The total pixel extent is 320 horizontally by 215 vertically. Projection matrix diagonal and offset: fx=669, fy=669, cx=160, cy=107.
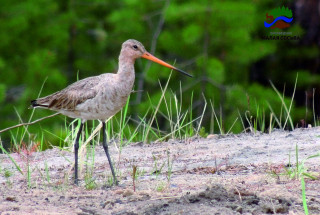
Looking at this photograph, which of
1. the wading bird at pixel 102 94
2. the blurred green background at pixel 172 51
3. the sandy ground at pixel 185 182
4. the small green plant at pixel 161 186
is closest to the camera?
the sandy ground at pixel 185 182

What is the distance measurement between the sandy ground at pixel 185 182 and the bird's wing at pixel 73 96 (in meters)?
0.54

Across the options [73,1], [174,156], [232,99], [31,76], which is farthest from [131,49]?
[73,1]

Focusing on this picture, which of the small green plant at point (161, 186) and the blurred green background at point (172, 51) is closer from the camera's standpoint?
the small green plant at point (161, 186)

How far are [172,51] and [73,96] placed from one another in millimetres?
8055

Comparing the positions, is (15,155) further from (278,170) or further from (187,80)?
(187,80)

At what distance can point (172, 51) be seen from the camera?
13734 mm

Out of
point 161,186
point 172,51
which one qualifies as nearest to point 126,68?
point 161,186

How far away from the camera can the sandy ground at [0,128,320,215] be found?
14.1 feet

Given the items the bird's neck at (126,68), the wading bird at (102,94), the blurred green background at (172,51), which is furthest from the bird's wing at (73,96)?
the blurred green background at (172,51)

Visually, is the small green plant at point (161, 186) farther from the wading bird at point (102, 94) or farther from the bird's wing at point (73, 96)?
the bird's wing at point (73, 96)

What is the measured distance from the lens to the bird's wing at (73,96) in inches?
224

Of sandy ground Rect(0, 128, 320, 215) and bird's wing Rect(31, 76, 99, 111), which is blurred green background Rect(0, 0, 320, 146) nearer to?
sandy ground Rect(0, 128, 320, 215)

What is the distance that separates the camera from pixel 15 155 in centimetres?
648

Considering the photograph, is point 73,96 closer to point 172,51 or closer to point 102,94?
point 102,94
